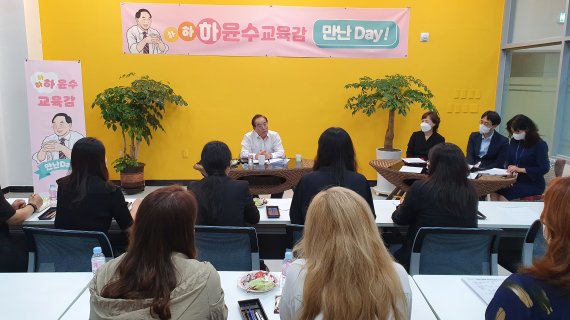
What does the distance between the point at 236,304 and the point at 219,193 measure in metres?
0.85

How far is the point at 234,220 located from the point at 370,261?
138 centimetres

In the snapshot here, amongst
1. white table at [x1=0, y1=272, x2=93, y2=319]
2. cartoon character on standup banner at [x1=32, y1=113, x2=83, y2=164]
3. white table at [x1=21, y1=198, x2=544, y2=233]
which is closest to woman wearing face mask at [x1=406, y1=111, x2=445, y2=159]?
white table at [x1=21, y1=198, x2=544, y2=233]

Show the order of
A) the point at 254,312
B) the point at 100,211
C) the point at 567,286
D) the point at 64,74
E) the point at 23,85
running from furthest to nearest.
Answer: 1. the point at 23,85
2. the point at 64,74
3. the point at 100,211
4. the point at 254,312
5. the point at 567,286

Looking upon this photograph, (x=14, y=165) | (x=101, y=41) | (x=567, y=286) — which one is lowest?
(x=14, y=165)

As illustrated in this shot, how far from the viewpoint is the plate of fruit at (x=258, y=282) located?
6.00 feet

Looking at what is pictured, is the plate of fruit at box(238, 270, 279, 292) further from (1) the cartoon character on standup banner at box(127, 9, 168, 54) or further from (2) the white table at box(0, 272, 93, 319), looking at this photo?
(1) the cartoon character on standup banner at box(127, 9, 168, 54)

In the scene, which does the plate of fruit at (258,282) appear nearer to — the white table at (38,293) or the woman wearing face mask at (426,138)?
the white table at (38,293)

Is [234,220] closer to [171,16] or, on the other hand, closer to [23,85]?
[171,16]

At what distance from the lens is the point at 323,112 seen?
609cm

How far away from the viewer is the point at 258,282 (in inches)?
73.7

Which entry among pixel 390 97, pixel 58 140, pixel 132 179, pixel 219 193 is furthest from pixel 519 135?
pixel 58 140

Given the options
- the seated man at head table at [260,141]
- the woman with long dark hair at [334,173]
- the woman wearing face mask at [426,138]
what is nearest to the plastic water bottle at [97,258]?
the woman with long dark hair at [334,173]

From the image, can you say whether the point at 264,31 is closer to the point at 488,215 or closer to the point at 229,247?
the point at 488,215

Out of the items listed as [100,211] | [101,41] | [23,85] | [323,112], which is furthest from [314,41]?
[100,211]
